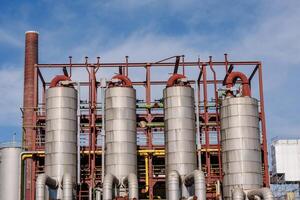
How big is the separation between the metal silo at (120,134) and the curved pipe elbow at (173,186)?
2203 millimetres

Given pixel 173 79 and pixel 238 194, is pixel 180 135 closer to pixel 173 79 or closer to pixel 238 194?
pixel 173 79

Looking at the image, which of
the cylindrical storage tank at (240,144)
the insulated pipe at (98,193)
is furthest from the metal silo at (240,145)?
the insulated pipe at (98,193)

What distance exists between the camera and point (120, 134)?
36969 millimetres

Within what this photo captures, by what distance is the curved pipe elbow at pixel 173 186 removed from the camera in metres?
33.9

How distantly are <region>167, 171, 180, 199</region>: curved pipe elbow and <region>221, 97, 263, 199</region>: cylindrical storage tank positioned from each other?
3.73m

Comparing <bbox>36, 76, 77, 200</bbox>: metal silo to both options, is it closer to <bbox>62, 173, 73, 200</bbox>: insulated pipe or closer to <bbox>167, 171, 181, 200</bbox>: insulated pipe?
<bbox>62, 173, 73, 200</bbox>: insulated pipe

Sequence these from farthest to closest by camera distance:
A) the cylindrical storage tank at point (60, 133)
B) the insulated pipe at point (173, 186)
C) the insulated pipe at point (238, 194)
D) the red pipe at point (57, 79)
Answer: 1. the red pipe at point (57, 79)
2. the cylindrical storage tank at point (60, 133)
3. the insulated pipe at point (173, 186)
4. the insulated pipe at point (238, 194)

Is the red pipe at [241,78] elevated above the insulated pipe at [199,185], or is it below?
above

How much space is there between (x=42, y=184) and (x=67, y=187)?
2.00 m

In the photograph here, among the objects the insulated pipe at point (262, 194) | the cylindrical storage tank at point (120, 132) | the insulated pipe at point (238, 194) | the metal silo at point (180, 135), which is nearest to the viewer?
the insulated pipe at point (262, 194)

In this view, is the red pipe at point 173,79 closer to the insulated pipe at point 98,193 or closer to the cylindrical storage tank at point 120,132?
the cylindrical storage tank at point 120,132

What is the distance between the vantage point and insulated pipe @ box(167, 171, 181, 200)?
3388 cm

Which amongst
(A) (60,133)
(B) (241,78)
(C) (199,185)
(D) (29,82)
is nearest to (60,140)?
(A) (60,133)

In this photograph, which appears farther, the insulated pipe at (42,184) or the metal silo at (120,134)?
the metal silo at (120,134)
